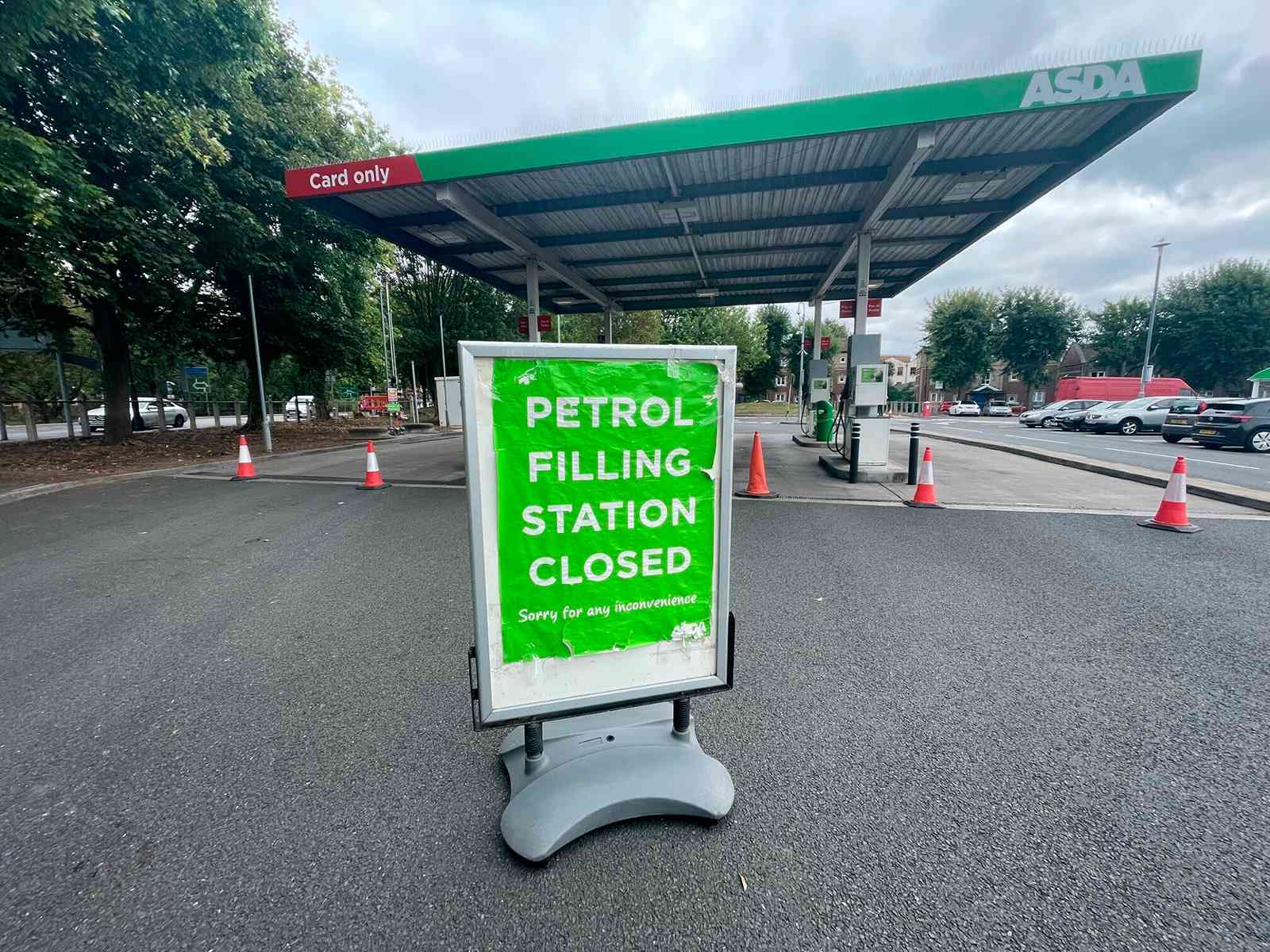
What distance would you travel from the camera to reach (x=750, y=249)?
39.4 feet

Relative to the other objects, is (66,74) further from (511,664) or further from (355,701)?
(511,664)

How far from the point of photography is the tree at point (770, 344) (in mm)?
55528

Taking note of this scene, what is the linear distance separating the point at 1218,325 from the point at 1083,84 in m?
49.2

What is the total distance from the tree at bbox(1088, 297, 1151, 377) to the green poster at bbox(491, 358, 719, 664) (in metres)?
59.5

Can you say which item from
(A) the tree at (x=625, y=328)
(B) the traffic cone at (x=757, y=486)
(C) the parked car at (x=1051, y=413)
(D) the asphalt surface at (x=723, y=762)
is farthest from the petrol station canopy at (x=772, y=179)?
(A) the tree at (x=625, y=328)

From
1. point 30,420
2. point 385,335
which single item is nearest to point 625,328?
point 385,335

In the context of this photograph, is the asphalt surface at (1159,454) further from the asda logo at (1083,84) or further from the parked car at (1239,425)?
the asda logo at (1083,84)

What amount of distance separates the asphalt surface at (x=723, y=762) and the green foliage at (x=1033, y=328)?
5497 centimetres

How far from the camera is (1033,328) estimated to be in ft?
159

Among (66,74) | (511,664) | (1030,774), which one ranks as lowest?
(1030,774)

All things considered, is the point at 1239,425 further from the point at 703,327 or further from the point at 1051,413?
the point at 703,327

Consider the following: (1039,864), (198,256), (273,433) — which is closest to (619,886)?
(1039,864)

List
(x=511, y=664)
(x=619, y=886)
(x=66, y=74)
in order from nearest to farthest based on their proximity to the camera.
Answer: (x=619, y=886), (x=511, y=664), (x=66, y=74)

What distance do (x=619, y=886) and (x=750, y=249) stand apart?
1234 cm
